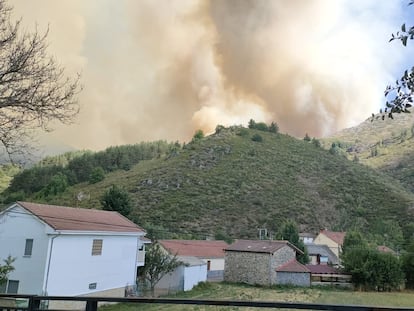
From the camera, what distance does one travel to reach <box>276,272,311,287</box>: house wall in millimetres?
32500

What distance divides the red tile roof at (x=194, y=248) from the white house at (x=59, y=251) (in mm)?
9025

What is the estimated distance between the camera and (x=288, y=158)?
8150cm

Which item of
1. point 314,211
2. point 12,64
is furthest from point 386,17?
point 314,211

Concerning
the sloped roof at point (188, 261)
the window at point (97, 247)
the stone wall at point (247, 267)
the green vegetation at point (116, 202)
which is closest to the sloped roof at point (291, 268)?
the stone wall at point (247, 267)

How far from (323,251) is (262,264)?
66.7 ft

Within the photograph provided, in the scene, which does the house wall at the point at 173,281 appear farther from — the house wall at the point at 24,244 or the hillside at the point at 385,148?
the hillside at the point at 385,148

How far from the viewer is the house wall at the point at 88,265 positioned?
688 inches

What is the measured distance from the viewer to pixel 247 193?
210 feet

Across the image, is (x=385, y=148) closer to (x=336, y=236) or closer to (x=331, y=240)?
(x=336, y=236)

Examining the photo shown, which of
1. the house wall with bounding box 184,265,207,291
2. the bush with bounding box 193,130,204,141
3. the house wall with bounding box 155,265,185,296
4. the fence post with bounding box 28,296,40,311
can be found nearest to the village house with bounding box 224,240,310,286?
the house wall with bounding box 184,265,207,291

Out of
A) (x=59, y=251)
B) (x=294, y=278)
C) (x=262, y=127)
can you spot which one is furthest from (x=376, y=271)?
(x=262, y=127)

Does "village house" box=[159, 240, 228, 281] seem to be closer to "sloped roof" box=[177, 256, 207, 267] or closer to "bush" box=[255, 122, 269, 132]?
"sloped roof" box=[177, 256, 207, 267]

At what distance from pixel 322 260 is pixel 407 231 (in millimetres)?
13087

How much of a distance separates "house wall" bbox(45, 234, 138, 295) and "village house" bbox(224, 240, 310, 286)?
44.6ft
